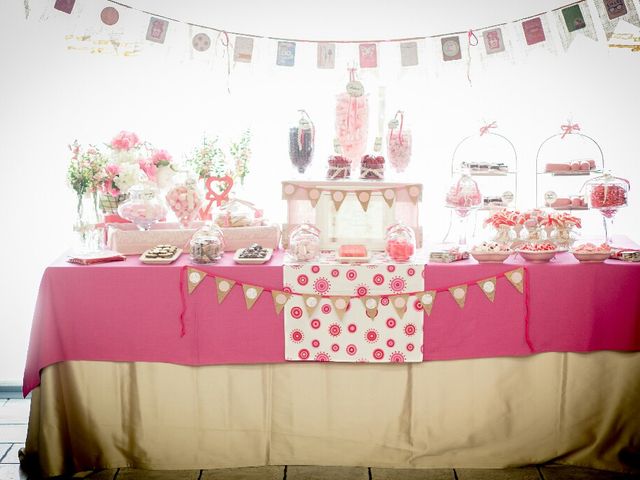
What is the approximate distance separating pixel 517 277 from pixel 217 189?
146cm

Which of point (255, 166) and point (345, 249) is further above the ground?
point (255, 166)

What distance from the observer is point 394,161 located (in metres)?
3.34

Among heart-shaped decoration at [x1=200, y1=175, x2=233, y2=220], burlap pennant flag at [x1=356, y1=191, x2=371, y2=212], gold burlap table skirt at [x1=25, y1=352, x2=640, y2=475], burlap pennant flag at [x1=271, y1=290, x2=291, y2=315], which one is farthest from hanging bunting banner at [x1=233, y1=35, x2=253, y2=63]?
gold burlap table skirt at [x1=25, y1=352, x2=640, y2=475]

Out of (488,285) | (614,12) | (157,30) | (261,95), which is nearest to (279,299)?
(488,285)

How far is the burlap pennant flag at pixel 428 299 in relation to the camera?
2.95m

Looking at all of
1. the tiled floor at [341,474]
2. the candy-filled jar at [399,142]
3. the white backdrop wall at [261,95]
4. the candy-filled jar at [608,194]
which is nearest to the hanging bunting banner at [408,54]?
the white backdrop wall at [261,95]

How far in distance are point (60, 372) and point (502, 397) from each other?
1891mm

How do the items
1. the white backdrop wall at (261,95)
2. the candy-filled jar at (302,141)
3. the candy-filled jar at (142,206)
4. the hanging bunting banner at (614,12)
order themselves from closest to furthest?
the candy-filled jar at (142,206)
the candy-filled jar at (302,141)
the hanging bunting banner at (614,12)
the white backdrop wall at (261,95)

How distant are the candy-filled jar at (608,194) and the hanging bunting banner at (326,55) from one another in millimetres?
1451

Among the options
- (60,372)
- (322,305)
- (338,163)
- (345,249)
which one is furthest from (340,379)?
(60,372)

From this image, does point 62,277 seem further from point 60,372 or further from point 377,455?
point 377,455

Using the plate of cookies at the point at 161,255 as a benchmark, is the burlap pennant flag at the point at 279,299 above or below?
below

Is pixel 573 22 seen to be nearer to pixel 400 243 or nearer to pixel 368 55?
pixel 368 55

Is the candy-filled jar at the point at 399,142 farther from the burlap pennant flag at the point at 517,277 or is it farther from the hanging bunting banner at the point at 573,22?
the hanging bunting banner at the point at 573,22
